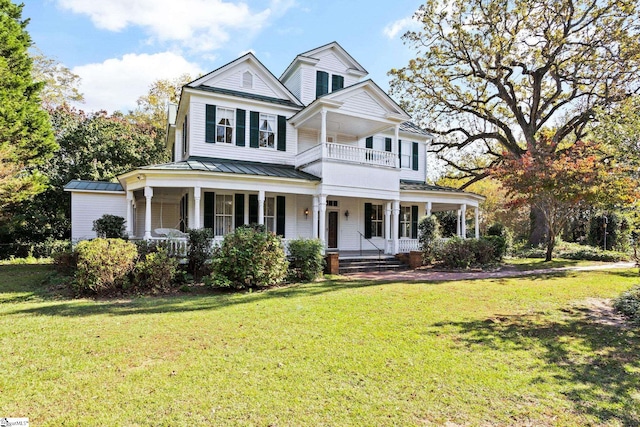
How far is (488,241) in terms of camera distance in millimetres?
16344

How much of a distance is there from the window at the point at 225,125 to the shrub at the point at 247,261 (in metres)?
6.11

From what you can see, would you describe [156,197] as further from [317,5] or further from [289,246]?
[317,5]

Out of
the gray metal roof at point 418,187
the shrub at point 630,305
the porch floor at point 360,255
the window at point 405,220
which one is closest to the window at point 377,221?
the porch floor at point 360,255

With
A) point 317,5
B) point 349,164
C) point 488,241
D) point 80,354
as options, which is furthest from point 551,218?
point 80,354

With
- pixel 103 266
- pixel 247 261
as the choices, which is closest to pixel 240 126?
pixel 247 261

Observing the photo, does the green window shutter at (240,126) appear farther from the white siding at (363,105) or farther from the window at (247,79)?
the white siding at (363,105)

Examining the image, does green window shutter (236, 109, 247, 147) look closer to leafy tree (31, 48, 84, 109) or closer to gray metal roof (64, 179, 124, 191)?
gray metal roof (64, 179, 124, 191)

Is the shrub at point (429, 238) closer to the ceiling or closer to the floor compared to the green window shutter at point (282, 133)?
closer to the floor

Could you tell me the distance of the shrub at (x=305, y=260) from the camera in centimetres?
1159

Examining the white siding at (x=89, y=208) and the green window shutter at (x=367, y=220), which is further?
the green window shutter at (x=367, y=220)

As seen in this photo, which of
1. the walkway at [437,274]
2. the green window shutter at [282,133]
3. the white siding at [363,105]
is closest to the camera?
the walkway at [437,274]

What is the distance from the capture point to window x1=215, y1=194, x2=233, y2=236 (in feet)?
47.7

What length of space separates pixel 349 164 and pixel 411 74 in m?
12.4

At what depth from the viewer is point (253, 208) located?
15.2 meters
